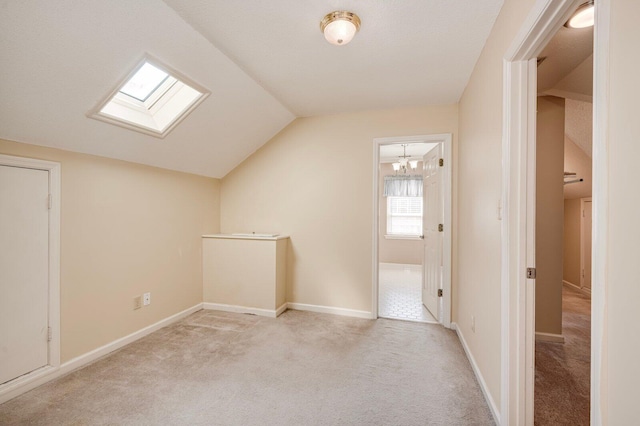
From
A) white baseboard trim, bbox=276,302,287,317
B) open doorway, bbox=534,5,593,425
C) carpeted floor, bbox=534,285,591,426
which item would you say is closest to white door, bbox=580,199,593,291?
open doorway, bbox=534,5,593,425

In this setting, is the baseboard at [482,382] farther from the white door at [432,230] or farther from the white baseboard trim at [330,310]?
the white baseboard trim at [330,310]

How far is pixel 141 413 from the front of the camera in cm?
174

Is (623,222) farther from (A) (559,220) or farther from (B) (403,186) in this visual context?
(B) (403,186)

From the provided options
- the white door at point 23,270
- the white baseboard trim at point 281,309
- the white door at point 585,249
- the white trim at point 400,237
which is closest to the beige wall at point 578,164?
the white door at point 585,249

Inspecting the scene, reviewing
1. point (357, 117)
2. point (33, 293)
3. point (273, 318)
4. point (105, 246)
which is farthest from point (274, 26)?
point (273, 318)

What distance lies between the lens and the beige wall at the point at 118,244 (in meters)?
2.20

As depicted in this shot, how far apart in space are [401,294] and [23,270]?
13.6 ft

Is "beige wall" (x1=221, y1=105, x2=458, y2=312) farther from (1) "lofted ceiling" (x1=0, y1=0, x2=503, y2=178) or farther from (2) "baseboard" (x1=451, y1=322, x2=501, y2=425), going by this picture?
(2) "baseboard" (x1=451, y1=322, x2=501, y2=425)

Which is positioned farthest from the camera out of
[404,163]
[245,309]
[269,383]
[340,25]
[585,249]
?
[404,163]

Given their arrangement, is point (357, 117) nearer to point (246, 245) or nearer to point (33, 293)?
point (246, 245)

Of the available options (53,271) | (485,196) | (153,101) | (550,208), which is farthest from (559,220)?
(53,271)

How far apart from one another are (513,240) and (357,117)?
237cm

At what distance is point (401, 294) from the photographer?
14.2ft

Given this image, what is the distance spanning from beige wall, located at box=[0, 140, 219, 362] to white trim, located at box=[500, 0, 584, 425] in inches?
118
